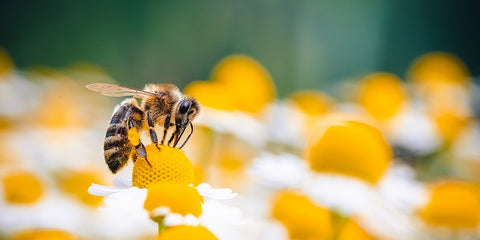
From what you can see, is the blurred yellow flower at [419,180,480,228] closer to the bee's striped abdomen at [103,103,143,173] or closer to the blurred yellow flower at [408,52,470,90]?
the bee's striped abdomen at [103,103,143,173]

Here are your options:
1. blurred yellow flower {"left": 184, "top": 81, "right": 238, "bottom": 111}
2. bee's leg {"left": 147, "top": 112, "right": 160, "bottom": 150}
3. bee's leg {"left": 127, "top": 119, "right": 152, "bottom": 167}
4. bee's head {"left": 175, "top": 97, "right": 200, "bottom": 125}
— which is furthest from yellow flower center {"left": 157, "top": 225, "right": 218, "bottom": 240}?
blurred yellow flower {"left": 184, "top": 81, "right": 238, "bottom": 111}

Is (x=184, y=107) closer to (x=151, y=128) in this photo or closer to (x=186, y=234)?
(x=151, y=128)

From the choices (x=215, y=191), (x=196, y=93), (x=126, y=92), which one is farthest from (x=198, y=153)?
(x=215, y=191)

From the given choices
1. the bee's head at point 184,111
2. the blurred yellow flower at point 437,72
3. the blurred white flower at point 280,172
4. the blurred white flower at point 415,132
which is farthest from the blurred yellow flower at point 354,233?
the blurred yellow flower at point 437,72

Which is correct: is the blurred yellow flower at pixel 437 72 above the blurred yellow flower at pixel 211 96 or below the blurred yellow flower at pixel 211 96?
above

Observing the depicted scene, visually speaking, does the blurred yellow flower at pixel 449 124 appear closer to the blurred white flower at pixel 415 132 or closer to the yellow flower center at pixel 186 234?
the blurred white flower at pixel 415 132

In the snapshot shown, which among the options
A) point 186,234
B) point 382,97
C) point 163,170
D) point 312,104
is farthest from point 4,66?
point 186,234
